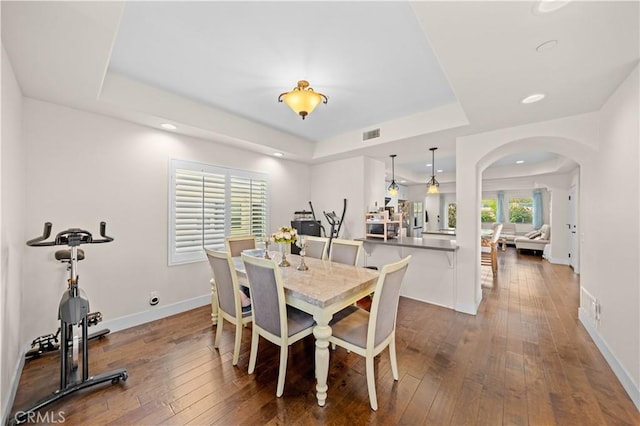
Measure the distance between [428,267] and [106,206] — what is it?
4.38 metres

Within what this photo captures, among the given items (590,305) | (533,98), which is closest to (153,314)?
(533,98)

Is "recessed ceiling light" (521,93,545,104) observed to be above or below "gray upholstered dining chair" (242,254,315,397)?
above

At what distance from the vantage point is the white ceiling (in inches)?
55.1

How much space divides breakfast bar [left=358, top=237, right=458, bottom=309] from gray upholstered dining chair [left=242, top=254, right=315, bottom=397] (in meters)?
2.28

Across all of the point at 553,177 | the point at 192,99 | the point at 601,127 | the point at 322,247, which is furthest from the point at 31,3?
the point at 553,177

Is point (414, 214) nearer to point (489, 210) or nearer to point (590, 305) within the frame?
point (489, 210)

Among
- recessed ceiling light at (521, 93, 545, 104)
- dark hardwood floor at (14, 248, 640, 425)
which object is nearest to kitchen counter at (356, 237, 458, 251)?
dark hardwood floor at (14, 248, 640, 425)

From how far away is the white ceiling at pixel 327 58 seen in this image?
A: 4.59 feet

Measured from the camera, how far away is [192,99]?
2990 mm

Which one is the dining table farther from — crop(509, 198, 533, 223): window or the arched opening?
crop(509, 198, 533, 223): window

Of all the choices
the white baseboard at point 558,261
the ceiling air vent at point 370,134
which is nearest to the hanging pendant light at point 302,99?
the ceiling air vent at point 370,134

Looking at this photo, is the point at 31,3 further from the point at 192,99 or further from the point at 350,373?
the point at 350,373

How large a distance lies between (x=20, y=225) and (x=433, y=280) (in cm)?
478

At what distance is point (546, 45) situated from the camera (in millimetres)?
1560
